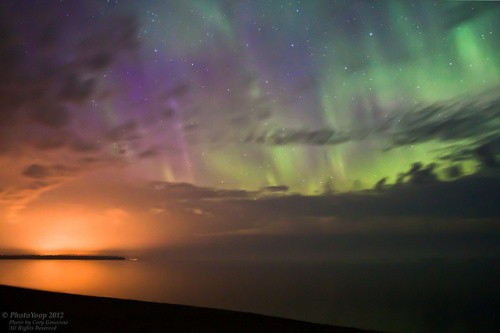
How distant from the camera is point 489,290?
30281 mm

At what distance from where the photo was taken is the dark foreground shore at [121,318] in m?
9.09

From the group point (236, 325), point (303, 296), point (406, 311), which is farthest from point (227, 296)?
point (236, 325)

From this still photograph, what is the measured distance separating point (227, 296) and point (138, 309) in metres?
15.0

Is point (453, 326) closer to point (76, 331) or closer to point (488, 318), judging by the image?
point (488, 318)

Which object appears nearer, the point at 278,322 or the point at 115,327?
the point at 115,327

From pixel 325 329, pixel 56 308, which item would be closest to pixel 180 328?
pixel 325 329

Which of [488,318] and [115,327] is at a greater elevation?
[115,327]

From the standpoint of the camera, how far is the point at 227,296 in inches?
1070

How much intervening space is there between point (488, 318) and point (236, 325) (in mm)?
15298

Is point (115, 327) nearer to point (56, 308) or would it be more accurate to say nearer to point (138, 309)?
point (138, 309)

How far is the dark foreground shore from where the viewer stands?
358 inches

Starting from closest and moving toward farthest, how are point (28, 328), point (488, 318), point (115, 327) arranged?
point (28, 328) < point (115, 327) < point (488, 318)

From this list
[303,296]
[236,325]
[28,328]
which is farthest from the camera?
[303,296]

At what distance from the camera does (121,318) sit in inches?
436
